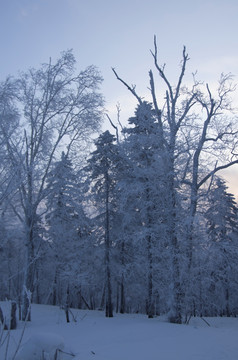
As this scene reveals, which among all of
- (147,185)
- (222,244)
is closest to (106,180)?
(147,185)

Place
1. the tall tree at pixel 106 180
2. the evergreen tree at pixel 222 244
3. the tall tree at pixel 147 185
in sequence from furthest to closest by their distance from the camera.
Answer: the tall tree at pixel 106 180 → the tall tree at pixel 147 185 → the evergreen tree at pixel 222 244

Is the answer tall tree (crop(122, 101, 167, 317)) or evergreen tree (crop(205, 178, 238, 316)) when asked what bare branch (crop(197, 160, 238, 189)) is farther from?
tall tree (crop(122, 101, 167, 317))

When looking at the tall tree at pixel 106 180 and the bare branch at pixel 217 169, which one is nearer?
the bare branch at pixel 217 169

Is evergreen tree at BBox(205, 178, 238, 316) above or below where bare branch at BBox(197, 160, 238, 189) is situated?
below

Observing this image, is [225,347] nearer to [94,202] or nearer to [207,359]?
[207,359]

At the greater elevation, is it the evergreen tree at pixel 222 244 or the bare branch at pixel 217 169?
the bare branch at pixel 217 169

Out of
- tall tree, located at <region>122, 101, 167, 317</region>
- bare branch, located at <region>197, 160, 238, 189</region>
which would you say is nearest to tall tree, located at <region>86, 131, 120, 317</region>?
tall tree, located at <region>122, 101, 167, 317</region>

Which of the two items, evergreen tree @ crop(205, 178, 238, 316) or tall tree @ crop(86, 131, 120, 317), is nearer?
evergreen tree @ crop(205, 178, 238, 316)

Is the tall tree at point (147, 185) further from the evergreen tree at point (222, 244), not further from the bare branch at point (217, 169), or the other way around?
the evergreen tree at point (222, 244)

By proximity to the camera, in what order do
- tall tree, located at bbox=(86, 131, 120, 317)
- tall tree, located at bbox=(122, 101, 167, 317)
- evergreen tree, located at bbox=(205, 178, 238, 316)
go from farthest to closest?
1. tall tree, located at bbox=(86, 131, 120, 317)
2. tall tree, located at bbox=(122, 101, 167, 317)
3. evergreen tree, located at bbox=(205, 178, 238, 316)

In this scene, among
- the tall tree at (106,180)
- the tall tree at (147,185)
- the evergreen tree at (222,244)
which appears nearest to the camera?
the evergreen tree at (222,244)

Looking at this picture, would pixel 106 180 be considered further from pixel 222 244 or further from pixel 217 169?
pixel 222 244

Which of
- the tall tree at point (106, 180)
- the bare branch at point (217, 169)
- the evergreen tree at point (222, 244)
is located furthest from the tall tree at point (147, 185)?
the evergreen tree at point (222, 244)

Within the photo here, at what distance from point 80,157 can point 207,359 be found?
10.9 metres
